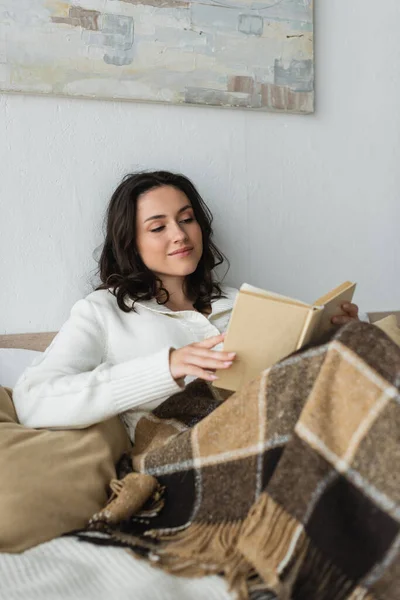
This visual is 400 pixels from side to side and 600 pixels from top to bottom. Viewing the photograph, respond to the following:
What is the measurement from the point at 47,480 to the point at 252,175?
102cm

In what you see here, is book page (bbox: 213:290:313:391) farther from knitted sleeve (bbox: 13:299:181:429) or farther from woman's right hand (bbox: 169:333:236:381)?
knitted sleeve (bbox: 13:299:181:429)

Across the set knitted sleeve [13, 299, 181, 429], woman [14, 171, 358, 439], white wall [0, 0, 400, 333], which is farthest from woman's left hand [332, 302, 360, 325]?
white wall [0, 0, 400, 333]

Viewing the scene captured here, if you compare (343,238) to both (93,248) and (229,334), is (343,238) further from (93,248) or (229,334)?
(229,334)

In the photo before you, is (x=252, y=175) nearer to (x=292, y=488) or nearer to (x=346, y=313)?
(x=346, y=313)

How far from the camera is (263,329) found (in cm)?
98

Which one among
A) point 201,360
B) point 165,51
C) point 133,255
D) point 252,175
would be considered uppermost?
point 165,51

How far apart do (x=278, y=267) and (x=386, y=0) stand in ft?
2.74

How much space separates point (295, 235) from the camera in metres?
1.78

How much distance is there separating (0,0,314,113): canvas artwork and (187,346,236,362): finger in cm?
79

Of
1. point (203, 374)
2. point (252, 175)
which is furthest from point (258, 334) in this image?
point (252, 175)

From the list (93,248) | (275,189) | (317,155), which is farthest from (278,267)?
(93,248)

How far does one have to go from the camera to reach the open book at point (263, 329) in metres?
0.95

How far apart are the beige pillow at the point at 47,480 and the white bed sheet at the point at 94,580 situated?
0.06 metres

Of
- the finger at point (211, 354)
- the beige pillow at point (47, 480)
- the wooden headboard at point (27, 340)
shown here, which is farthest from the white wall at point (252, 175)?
the finger at point (211, 354)
